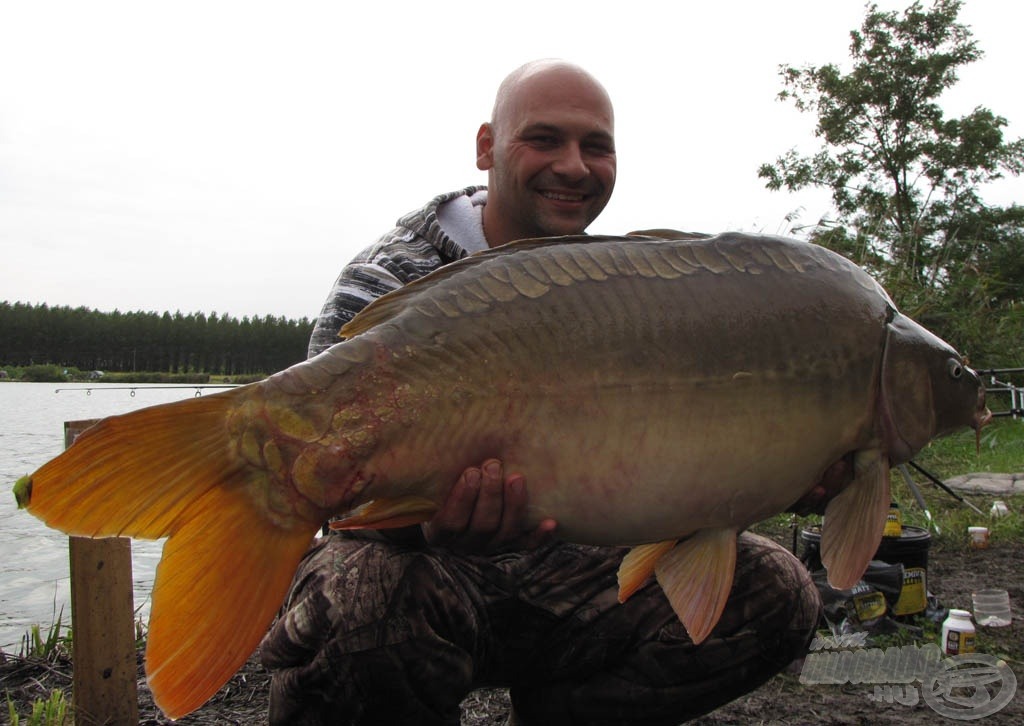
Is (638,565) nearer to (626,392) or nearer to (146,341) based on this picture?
(626,392)

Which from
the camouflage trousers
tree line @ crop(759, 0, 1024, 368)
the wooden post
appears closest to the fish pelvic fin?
the camouflage trousers

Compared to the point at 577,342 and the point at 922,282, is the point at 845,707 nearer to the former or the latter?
the point at 577,342

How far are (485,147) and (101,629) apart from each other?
171 cm

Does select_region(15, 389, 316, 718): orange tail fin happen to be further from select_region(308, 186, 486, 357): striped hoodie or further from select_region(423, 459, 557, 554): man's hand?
select_region(308, 186, 486, 357): striped hoodie

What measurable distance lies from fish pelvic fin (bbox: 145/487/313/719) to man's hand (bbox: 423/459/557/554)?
0.27 meters

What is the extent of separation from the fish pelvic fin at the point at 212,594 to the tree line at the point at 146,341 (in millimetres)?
37229

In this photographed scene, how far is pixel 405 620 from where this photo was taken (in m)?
1.72

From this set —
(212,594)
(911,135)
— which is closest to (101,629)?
(212,594)

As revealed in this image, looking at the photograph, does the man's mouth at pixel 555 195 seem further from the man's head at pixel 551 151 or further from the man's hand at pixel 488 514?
the man's hand at pixel 488 514

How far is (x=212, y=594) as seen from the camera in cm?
131

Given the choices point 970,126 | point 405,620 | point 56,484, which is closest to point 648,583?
point 405,620

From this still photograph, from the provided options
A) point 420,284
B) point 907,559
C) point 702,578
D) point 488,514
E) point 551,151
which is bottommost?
point 907,559

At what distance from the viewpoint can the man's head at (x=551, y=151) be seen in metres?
2.29

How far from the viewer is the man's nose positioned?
227 centimetres
